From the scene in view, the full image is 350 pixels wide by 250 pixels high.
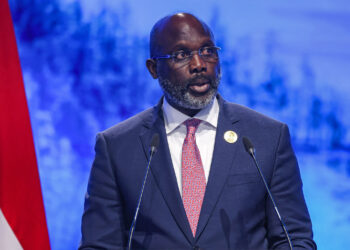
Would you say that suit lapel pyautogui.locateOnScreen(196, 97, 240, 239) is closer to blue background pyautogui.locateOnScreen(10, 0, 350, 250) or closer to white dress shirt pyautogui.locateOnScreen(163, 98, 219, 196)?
white dress shirt pyautogui.locateOnScreen(163, 98, 219, 196)

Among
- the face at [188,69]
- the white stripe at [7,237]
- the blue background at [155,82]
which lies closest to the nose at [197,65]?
the face at [188,69]

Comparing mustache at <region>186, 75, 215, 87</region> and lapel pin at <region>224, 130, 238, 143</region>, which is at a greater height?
mustache at <region>186, 75, 215, 87</region>

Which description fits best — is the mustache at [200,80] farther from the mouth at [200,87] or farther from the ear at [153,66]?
the ear at [153,66]

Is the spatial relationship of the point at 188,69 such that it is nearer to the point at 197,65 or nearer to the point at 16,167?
the point at 197,65

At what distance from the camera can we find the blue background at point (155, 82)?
2.42 metres

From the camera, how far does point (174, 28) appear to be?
6.30 ft

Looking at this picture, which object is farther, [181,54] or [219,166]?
[181,54]

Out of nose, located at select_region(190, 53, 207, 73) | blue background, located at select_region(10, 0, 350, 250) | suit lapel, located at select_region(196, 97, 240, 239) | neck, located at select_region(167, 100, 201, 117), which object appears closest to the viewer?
suit lapel, located at select_region(196, 97, 240, 239)

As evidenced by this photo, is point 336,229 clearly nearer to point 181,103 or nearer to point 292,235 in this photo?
point 292,235

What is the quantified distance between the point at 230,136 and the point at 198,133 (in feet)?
0.43

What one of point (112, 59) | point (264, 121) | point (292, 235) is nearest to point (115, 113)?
point (112, 59)

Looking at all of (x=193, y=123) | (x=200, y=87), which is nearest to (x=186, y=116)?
(x=193, y=123)

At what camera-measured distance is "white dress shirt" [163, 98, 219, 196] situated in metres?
1.86

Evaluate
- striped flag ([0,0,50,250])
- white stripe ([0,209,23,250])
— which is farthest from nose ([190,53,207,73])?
white stripe ([0,209,23,250])
